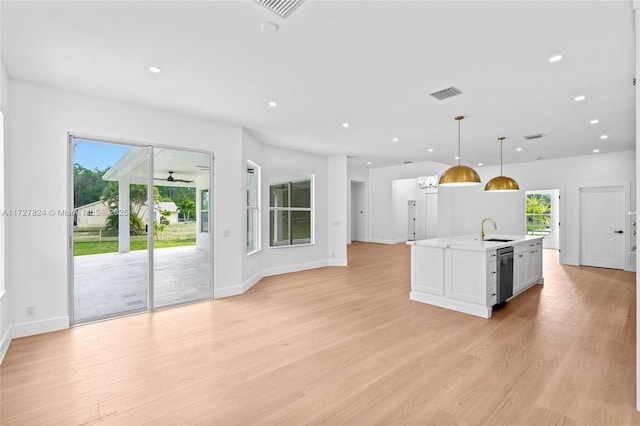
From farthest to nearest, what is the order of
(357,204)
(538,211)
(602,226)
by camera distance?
(357,204) → (538,211) → (602,226)

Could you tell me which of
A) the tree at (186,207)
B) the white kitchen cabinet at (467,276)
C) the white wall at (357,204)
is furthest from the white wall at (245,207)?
the white wall at (357,204)

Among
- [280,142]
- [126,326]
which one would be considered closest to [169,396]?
[126,326]

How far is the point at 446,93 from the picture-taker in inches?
147

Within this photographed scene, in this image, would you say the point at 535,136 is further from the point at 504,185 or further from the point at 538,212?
the point at 538,212

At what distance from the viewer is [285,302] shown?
4660 millimetres

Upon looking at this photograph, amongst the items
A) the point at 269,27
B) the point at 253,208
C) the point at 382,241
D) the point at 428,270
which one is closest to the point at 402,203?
the point at 382,241

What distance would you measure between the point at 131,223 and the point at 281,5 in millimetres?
3571

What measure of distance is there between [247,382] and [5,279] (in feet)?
9.29

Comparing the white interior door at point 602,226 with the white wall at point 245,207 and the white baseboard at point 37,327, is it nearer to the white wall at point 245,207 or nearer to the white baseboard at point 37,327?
the white wall at point 245,207

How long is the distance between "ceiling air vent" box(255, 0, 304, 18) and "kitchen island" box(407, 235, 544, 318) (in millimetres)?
3415

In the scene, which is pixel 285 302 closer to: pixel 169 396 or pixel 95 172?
pixel 169 396

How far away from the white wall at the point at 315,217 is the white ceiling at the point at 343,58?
1.91 meters

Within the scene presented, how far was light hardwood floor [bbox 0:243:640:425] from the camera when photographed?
6.93 feet

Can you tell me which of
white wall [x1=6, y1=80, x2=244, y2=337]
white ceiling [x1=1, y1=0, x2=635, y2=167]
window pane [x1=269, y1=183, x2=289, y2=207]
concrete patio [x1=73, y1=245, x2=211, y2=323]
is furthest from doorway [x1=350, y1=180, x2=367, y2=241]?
white wall [x1=6, y1=80, x2=244, y2=337]
